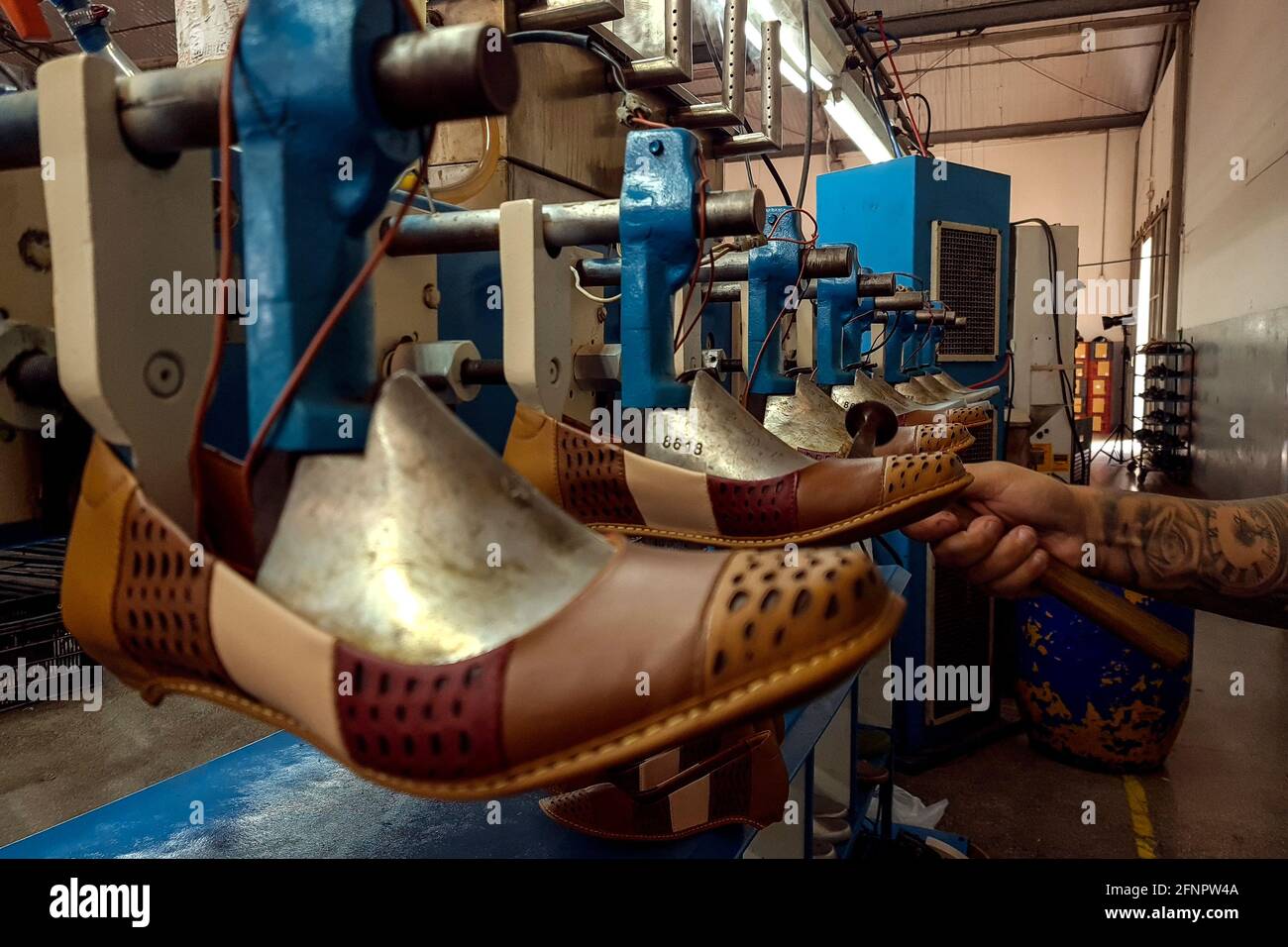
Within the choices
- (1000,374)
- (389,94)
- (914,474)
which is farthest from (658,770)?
(1000,374)

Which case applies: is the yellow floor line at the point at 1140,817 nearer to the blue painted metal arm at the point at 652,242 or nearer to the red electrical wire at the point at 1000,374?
the red electrical wire at the point at 1000,374

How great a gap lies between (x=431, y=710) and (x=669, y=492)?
0.62 m

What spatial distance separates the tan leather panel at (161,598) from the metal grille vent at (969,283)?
3.73 metres

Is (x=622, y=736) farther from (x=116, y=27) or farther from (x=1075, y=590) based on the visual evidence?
(x=116, y=27)

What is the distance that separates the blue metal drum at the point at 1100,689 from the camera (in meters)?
3.25

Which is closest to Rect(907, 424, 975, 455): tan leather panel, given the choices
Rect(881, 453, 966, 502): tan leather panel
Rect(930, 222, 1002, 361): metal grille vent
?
Rect(881, 453, 966, 502): tan leather panel

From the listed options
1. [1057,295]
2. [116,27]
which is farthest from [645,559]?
[116,27]

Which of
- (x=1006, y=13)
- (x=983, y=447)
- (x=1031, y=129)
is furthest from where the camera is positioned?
(x=1031, y=129)

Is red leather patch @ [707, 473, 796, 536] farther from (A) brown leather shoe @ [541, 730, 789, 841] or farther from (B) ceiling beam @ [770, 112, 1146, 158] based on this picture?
(B) ceiling beam @ [770, 112, 1146, 158]

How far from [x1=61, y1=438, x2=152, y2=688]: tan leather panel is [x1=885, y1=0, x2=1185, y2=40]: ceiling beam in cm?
676

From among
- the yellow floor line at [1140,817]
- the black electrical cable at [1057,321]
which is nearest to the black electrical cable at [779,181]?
the black electrical cable at [1057,321]

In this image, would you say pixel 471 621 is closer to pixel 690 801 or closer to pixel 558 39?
pixel 690 801

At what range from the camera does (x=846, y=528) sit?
44.0 inches

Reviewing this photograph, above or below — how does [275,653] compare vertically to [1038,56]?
below
